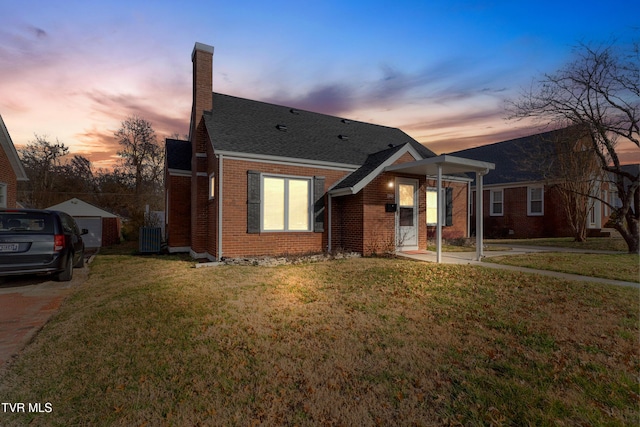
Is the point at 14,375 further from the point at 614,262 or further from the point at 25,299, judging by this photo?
the point at 614,262

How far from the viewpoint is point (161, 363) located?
347 cm

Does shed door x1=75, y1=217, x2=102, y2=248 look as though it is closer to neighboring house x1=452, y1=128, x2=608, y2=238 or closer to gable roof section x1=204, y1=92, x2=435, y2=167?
gable roof section x1=204, y1=92, x2=435, y2=167

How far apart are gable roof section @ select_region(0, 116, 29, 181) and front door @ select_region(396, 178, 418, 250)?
16596 millimetres

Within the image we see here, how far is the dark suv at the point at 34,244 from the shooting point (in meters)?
6.92

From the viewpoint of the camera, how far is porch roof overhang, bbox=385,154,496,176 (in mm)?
9102

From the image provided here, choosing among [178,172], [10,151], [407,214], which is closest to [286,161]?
[407,214]

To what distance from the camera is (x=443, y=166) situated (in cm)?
985

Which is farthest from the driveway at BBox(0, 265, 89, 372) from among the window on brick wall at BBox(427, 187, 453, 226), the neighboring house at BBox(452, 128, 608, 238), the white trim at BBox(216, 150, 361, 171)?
the neighboring house at BBox(452, 128, 608, 238)

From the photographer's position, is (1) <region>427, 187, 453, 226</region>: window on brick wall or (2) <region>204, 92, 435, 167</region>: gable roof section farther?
(1) <region>427, 187, 453, 226</region>: window on brick wall

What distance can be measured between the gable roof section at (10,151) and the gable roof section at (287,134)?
367 inches

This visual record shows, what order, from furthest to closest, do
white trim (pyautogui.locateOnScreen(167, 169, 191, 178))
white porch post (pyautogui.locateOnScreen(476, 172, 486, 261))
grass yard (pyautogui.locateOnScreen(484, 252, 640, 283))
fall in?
1. white trim (pyautogui.locateOnScreen(167, 169, 191, 178))
2. white porch post (pyautogui.locateOnScreen(476, 172, 486, 261))
3. grass yard (pyautogui.locateOnScreen(484, 252, 640, 283))

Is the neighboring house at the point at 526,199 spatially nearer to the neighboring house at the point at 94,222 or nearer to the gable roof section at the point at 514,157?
the gable roof section at the point at 514,157

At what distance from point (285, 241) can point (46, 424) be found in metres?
8.33

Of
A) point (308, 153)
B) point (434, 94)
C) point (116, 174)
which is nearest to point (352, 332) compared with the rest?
point (308, 153)
